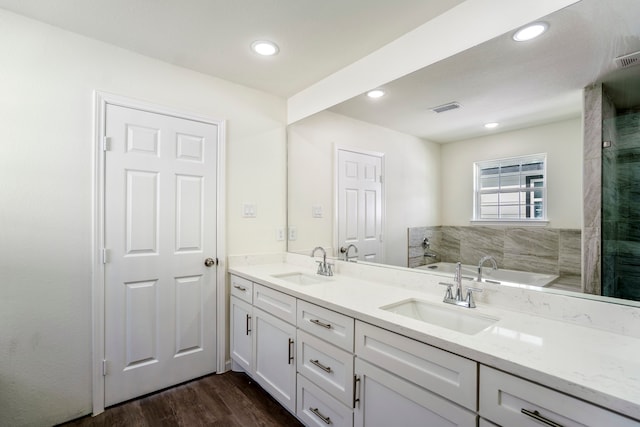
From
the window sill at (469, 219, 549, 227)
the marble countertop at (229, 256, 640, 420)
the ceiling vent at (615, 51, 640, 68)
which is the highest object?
the ceiling vent at (615, 51, 640, 68)

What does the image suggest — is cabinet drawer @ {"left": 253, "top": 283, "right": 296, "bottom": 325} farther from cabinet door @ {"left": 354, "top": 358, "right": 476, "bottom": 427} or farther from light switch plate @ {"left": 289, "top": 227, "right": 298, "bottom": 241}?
light switch plate @ {"left": 289, "top": 227, "right": 298, "bottom": 241}

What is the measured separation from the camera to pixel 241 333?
7.62 feet

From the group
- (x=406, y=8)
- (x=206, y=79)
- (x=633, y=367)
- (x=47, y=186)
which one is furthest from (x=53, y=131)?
(x=633, y=367)

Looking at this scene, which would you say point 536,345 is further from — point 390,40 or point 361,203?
point 390,40

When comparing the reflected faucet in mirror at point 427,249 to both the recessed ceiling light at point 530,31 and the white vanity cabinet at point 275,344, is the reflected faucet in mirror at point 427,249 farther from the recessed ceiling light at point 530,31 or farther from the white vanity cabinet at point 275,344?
the recessed ceiling light at point 530,31

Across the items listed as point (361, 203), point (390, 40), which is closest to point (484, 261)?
point (361, 203)

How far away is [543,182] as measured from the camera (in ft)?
4.51

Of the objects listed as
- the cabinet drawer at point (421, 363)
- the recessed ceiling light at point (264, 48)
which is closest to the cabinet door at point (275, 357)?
the cabinet drawer at point (421, 363)

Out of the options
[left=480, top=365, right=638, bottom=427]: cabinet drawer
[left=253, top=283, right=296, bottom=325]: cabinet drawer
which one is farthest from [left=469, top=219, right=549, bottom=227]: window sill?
[left=253, top=283, right=296, bottom=325]: cabinet drawer

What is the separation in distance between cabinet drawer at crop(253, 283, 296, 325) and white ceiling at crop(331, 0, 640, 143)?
4.40 ft

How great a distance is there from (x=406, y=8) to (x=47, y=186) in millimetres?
2299

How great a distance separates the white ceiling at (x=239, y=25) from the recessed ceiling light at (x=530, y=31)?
1.21 feet

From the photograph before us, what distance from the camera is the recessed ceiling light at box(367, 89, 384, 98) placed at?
2.04m

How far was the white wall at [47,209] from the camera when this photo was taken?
1.69m
